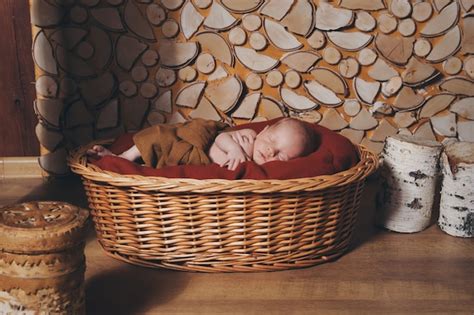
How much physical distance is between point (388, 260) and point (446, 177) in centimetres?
44

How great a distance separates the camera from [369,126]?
2.90 m

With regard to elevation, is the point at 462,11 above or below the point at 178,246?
above

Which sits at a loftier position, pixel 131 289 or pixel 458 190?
pixel 458 190

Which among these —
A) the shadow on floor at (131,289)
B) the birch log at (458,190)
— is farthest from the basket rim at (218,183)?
the birch log at (458,190)

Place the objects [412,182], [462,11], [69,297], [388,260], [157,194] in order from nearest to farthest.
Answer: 1. [69,297]
2. [157,194]
3. [388,260]
4. [412,182]
5. [462,11]

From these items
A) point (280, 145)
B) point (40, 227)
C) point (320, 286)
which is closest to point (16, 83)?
point (280, 145)

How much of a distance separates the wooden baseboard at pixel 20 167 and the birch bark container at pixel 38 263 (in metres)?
1.41

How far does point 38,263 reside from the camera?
1.52m

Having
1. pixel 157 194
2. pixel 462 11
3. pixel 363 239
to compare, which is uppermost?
pixel 462 11

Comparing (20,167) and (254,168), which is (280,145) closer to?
(254,168)

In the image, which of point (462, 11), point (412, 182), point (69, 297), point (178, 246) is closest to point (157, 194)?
point (178, 246)

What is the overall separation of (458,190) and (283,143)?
2.26 feet

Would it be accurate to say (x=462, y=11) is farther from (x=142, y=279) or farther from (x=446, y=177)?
(x=142, y=279)

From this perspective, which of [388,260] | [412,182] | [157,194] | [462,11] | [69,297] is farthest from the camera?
[462,11]
